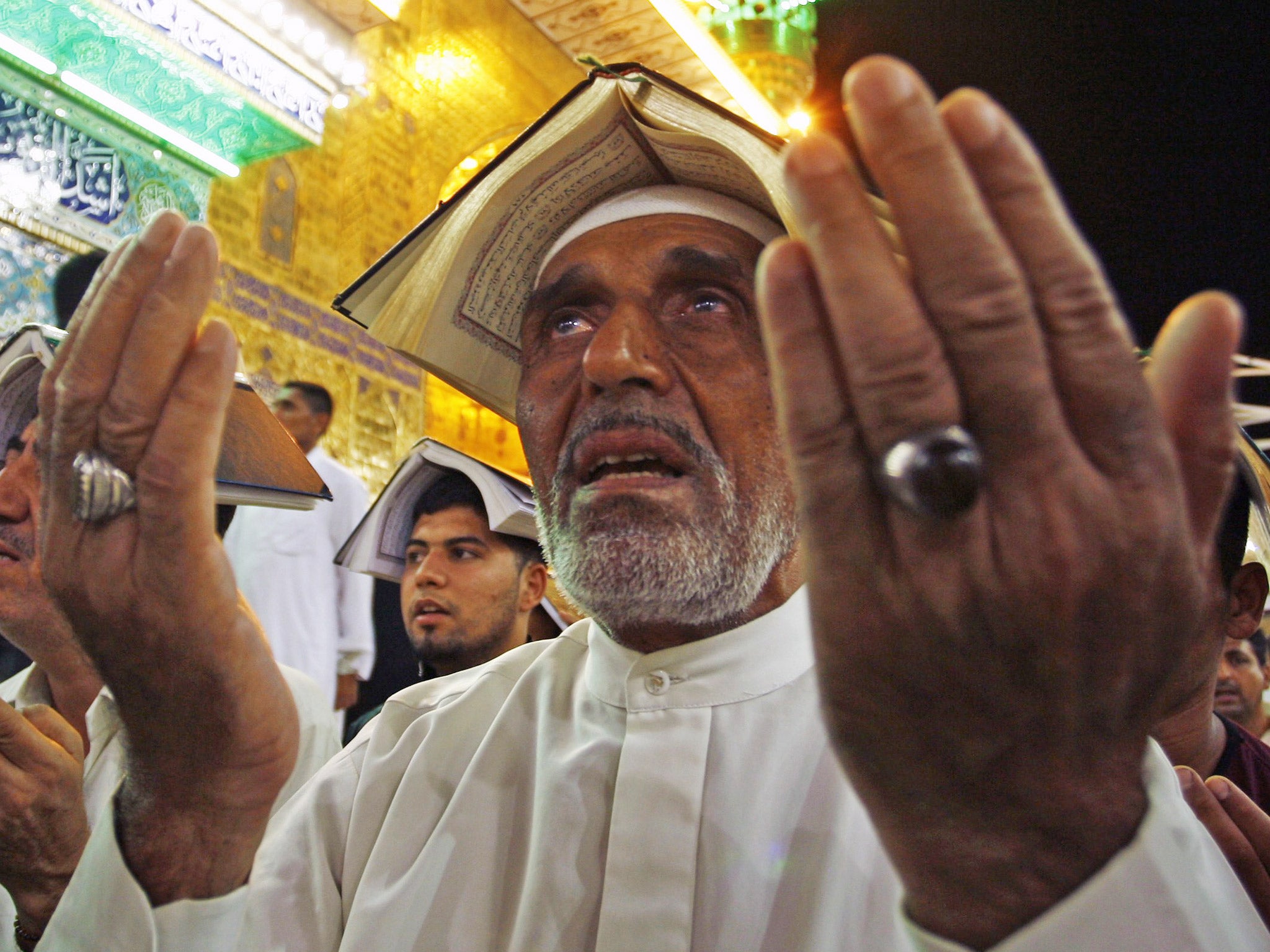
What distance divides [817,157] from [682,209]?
100 cm

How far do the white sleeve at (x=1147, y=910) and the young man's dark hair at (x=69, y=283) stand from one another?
445 cm

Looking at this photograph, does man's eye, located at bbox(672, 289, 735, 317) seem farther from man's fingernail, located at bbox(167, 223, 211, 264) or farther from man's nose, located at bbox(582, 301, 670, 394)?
man's fingernail, located at bbox(167, 223, 211, 264)

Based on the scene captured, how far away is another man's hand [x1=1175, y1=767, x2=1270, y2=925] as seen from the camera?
99cm

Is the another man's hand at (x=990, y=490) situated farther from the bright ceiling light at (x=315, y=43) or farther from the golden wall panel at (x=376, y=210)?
the bright ceiling light at (x=315, y=43)

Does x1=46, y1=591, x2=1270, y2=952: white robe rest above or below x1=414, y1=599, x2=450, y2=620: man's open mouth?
below

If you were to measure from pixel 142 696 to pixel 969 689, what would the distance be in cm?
75

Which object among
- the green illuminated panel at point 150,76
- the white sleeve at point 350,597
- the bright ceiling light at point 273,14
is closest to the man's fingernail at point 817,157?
the white sleeve at point 350,597

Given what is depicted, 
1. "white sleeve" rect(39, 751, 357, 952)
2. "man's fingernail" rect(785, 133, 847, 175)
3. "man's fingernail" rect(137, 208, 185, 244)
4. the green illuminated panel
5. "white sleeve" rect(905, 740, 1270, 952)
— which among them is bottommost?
"white sleeve" rect(39, 751, 357, 952)

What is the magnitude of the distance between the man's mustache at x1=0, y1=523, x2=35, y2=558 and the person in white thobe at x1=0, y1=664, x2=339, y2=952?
28cm

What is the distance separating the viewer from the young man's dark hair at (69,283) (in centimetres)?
419

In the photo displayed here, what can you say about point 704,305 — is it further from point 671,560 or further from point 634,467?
point 671,560

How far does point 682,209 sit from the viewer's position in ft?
5.16

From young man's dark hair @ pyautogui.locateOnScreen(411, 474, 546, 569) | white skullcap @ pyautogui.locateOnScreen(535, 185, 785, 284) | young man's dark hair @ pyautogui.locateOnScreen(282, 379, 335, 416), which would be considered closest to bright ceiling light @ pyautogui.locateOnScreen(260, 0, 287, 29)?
young man's dark hair @ pyautogui.locateOnScreen(282, 379, 335, 416)

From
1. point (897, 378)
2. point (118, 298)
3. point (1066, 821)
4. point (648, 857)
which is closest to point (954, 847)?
point (1066, 821)
